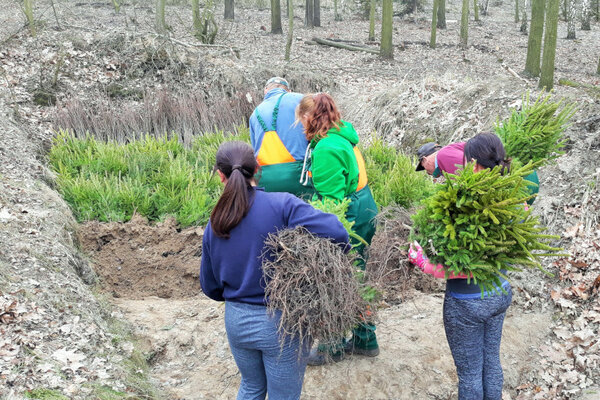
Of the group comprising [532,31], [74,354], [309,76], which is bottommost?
[74,354]

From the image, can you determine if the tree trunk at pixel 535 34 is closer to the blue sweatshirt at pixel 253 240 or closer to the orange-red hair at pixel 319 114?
the orange-red hair at pixel 319 114

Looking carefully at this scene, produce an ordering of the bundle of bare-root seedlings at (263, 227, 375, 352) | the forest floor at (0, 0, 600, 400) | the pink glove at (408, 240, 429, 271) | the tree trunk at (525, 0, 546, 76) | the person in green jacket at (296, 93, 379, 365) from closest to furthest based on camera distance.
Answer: the bundle of bare-root seedlings at (263, 227, 375, 352) < the pink glove at (408, 240, 429, 271) < the person in green jacket at (296, 93, 379, 365) < the forest floor at (0, 0, 600, 400) < the tree trunk at (525, 0, 546, 76)

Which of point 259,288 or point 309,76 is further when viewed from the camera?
point 309,76

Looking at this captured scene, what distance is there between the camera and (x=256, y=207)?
242 cm

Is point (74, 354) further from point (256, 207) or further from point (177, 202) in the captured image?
point (177, 202)

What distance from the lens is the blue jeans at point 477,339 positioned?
281 centimetres

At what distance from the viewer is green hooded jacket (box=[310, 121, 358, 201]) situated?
3215 mm

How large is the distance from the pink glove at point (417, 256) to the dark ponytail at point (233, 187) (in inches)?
41.7

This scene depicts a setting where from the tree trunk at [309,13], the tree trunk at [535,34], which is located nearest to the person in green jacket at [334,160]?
the tree trunk at [535,34]

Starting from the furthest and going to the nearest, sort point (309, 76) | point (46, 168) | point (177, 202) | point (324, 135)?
point (309, 76) < point (46, 168) < point (177, 202) < point (324, 135)

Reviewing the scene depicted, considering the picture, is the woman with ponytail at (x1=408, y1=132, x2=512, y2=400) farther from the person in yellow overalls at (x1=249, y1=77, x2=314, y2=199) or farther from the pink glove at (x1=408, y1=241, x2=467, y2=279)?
the person in yellow overalls at (x1=249, y1=77, x2=314, y2=199)

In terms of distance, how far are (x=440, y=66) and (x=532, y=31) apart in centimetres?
353

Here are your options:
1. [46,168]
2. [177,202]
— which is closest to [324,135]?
[177,202]

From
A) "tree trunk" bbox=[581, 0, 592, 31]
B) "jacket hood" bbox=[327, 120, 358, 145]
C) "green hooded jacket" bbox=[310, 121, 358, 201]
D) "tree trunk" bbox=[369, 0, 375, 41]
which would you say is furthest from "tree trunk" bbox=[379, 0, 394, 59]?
"green hooded jacket" bbox=[310, 121, 358, 201]
